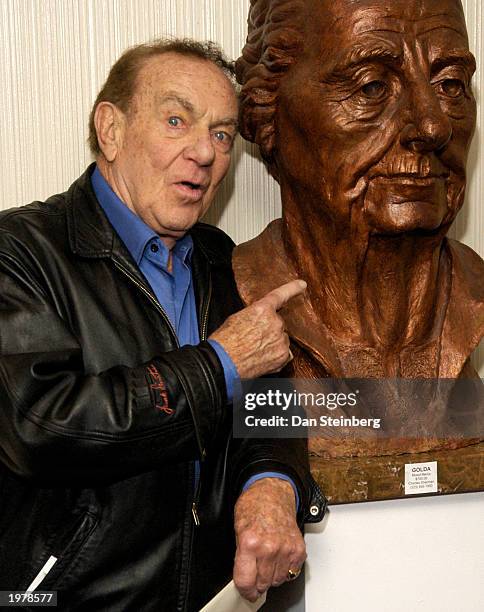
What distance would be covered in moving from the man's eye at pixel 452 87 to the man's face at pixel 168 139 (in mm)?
504

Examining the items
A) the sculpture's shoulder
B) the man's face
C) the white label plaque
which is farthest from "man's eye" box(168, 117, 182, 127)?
the white label plaque

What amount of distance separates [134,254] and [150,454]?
0.43 metres

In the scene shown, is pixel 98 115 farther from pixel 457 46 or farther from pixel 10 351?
pixel 457 46

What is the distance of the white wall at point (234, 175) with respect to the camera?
2.11 meters

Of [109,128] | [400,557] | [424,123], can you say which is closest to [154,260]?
[109,128]

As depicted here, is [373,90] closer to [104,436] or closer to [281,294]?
[281,294]

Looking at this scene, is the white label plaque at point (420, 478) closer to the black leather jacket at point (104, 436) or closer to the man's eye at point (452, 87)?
the black leather jacket at point (104, 436)

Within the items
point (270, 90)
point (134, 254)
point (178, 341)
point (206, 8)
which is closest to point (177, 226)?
point (134, 254)

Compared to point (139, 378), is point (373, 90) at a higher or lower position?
higher

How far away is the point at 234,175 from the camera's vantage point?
2656 millimetres

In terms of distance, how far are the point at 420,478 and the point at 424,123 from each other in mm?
785

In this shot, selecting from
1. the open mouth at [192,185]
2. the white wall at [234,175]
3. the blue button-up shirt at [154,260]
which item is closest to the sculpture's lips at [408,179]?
the open mouth at [192,185]

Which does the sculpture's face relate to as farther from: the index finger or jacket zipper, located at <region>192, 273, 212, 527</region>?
jacket zipper, located at <region>192, 273, 212, 527</region>

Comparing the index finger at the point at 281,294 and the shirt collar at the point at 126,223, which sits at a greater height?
the shirt collar at the point at 126,223
